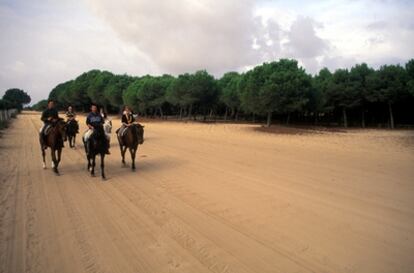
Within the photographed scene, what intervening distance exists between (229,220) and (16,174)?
8.43 meters

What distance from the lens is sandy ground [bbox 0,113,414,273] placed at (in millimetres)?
4824

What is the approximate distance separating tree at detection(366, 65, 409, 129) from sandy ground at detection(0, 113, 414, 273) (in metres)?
33.2

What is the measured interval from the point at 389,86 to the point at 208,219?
42182 mm

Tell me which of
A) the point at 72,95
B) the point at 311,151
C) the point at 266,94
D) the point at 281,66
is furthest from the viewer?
the point at 72,95

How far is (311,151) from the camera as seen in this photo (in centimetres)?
1719

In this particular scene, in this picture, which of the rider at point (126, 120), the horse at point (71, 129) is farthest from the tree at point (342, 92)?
the rider at point (126, 120)

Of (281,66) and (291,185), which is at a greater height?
(281,66)

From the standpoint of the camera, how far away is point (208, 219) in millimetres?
6543

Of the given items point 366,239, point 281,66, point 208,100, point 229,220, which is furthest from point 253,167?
point 208,100

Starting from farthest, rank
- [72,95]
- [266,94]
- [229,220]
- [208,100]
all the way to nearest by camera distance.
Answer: [72,95] < [208,100] < [266,94] < [229,220]

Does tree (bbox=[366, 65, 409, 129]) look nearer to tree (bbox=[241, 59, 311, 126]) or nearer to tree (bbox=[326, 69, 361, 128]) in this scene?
tree (bbox=[326, 69, 361, 128])

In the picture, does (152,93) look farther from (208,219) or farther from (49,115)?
(208,219)

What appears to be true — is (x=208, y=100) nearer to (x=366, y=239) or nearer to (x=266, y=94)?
(x=266, y=94)

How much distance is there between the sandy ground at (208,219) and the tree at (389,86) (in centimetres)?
3318
